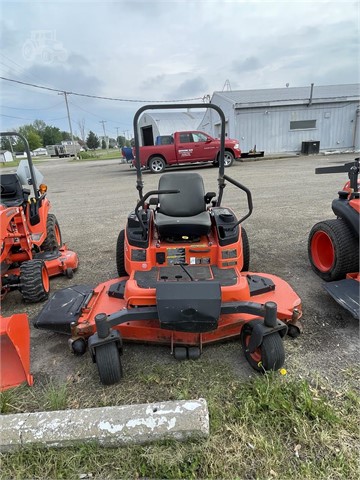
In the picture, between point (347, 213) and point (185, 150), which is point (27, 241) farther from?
point (185, 150)

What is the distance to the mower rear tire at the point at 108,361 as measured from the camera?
213 centimetres

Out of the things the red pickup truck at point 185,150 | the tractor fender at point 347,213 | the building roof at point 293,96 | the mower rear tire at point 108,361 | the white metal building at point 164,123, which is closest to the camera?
the mower rear tire at point 108,361

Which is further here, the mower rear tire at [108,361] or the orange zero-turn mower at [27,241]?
the orange zero-turn mower at [27,241]

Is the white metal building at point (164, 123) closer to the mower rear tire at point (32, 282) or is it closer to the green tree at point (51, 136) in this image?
the mower rear tire at point (32, 282)

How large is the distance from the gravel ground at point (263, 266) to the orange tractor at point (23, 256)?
0.19 meters

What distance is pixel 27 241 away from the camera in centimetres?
366

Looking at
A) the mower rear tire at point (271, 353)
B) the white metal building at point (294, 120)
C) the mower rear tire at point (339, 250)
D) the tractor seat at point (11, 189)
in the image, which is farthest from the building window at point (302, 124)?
the mower rear tire at point (271, 353)

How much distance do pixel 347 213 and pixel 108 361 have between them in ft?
8.59

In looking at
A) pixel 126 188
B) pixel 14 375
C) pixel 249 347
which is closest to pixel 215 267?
pixel 249 347

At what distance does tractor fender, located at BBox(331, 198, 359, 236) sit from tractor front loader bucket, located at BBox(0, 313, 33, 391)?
9.78 feet

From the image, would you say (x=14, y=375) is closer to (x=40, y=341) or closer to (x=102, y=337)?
(x=40, y=341)

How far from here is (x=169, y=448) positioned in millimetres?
1741

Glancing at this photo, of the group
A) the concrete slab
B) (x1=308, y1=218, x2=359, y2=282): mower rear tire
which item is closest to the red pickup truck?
(x1=308, y1=218, x2=359, y2=282): mower rear tire

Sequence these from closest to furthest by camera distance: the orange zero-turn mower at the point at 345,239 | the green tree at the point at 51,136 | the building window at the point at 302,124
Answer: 1. the orange zero-turn mower at the point at 345,239
2. the building window at the point at 302,124
3. the green tree at the point at 51,136
